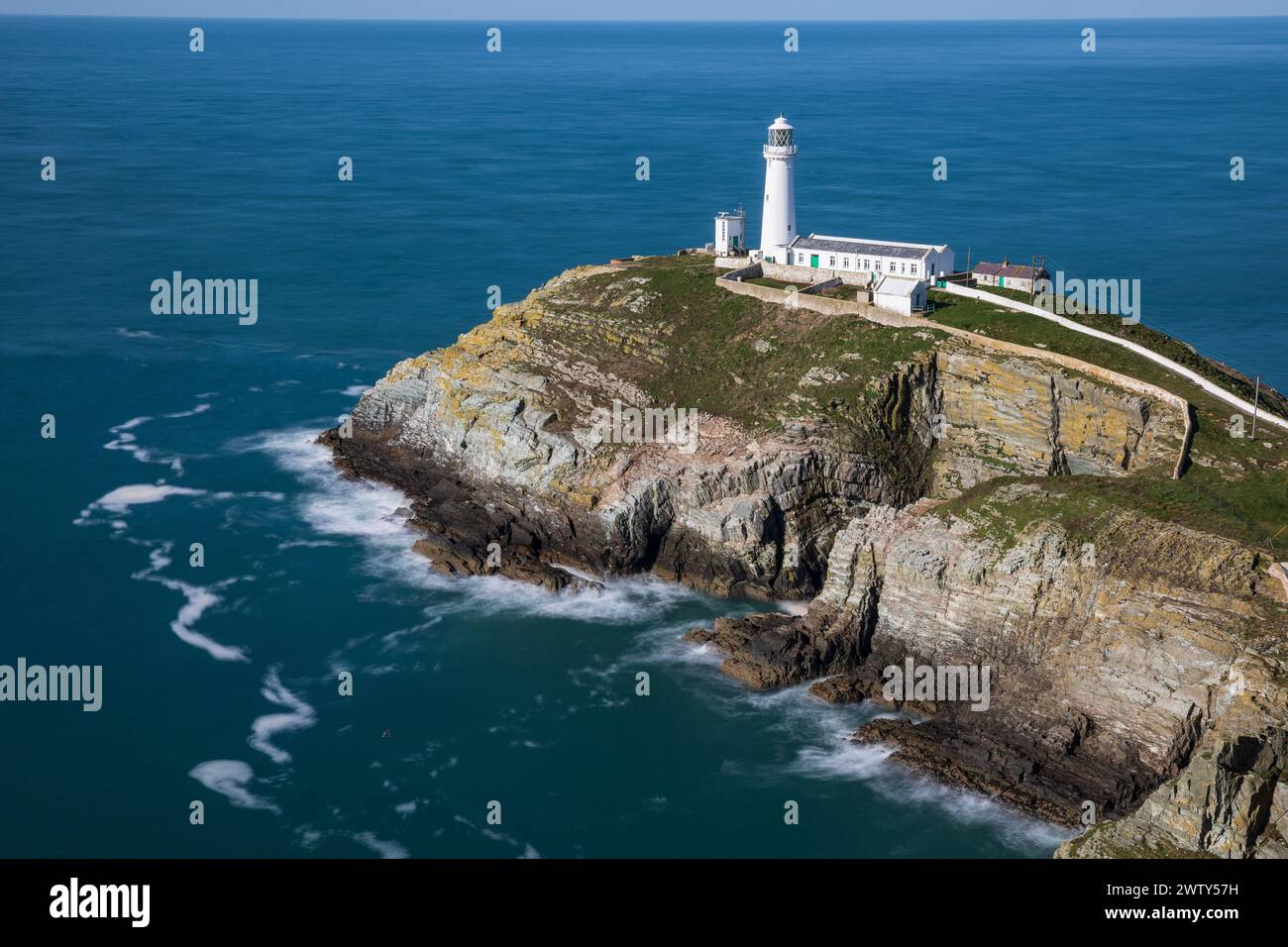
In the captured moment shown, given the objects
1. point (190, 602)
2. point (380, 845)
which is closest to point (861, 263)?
point (190, 602)

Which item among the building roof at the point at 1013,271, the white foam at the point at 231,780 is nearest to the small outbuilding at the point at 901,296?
the building roof at the point at 1013,271

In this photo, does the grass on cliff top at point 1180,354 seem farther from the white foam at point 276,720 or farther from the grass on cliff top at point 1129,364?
the white foam at point 276,720

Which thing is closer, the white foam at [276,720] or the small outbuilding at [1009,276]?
the white foam at [276,720]

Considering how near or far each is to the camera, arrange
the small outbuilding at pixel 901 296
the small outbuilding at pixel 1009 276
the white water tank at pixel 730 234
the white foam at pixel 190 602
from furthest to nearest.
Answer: the white water tank at pixel 730 234 → the small outbuilding at pixel 1009 276 → the small outbuilding at pixel 901 296 → the white foam at pixel 190 602

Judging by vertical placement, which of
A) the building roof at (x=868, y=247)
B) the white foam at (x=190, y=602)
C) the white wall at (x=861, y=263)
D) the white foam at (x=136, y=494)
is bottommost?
the white foam at (x=190, y=602)

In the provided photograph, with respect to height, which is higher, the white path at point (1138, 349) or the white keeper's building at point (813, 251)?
the white keeper's building at point (813, 251)

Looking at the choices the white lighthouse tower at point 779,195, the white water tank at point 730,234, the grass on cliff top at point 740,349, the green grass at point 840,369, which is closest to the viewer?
the green grass at point 840,369
